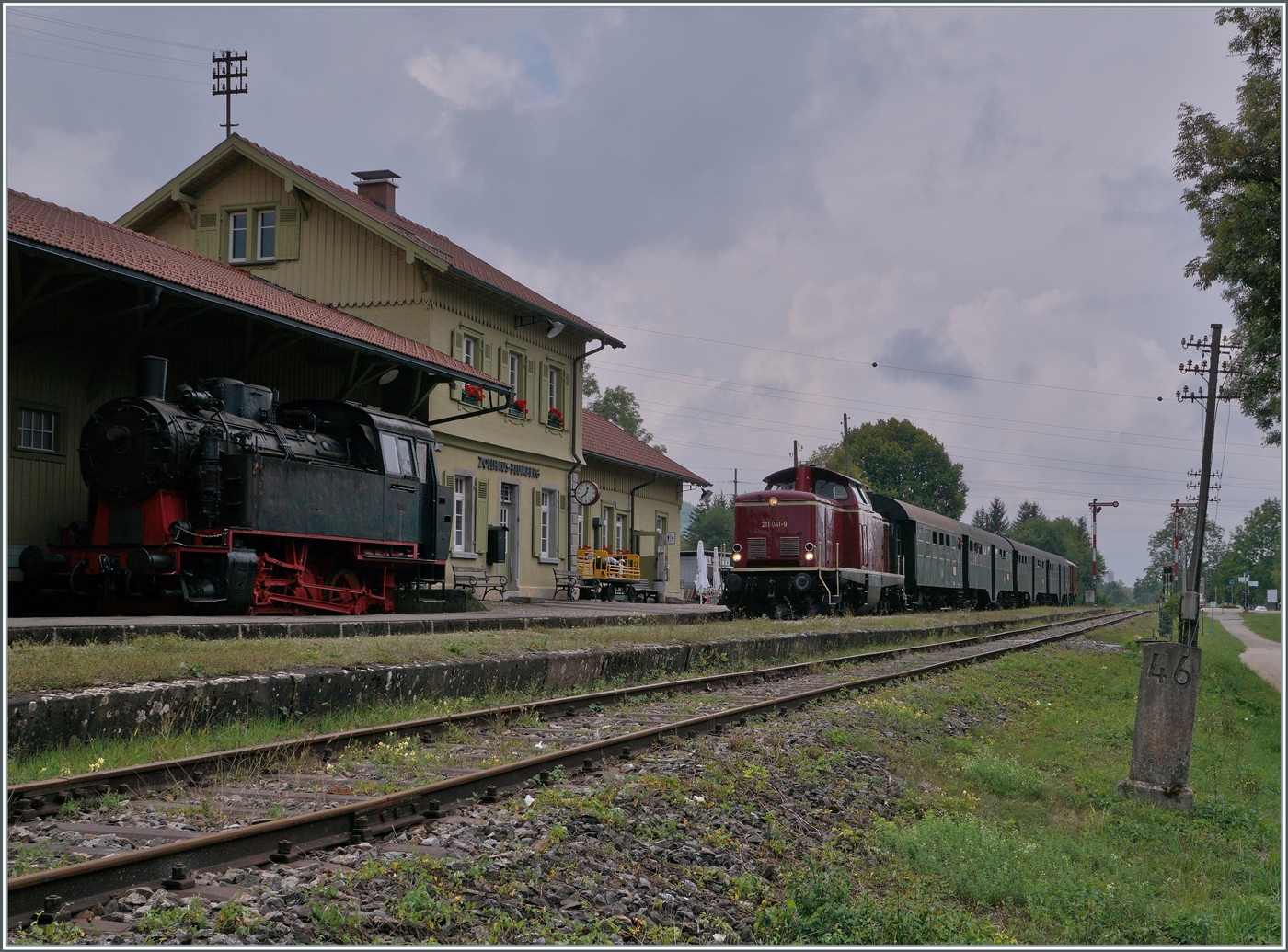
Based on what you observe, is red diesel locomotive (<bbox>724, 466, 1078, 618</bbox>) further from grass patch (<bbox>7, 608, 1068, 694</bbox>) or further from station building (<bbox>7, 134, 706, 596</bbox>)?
grass patch (<bbox>7, 608, 1068, 694</bbox>)

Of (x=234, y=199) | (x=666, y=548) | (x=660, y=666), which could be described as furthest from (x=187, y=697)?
(x=666, y=548)

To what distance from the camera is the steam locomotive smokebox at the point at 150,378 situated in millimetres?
14695

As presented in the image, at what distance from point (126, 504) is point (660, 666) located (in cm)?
729

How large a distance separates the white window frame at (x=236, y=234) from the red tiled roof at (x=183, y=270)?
3.30 m

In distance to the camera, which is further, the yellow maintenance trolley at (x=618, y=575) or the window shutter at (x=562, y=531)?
the yellow maintenance trolley at (x=618, y=575)

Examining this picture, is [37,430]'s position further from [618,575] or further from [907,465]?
[907,465]

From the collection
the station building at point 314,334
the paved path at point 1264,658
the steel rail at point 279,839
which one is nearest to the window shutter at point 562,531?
the station building at point 314,334

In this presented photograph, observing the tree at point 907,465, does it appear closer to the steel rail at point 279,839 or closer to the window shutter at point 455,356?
the window shutter at point 455,356

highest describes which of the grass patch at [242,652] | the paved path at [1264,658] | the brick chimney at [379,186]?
the brick chimney at [379,186]

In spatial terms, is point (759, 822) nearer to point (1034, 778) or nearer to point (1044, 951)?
point (1044, 951)

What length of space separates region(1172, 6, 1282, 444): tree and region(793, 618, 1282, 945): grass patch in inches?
334

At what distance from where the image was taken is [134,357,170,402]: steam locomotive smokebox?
1470 cm

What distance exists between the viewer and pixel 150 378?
14.7 metres

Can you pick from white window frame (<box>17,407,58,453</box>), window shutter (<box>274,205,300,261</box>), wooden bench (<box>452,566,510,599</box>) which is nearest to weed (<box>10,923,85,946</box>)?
white window frame (<box>17,407,58,453</box>)
